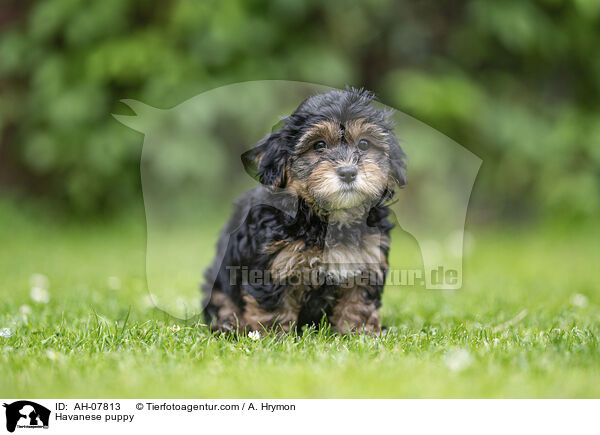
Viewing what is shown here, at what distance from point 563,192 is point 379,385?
759 centimetres

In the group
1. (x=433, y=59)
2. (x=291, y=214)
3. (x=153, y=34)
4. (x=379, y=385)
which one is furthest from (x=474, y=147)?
(x=379, y=385)

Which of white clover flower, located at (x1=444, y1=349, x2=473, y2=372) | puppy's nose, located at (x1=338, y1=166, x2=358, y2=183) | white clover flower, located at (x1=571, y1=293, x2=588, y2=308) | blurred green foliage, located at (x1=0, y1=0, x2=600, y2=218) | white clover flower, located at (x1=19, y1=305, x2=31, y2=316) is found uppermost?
blurred green foliage, located at (x1=0, y1=0, x2=600, y2=218)

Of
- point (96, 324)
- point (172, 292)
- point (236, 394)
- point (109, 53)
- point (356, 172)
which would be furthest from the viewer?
point (109, 53)

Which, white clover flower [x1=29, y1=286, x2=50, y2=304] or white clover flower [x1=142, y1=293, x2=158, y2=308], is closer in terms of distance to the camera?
white clover flower [x1=142, y1=293, x2=158, y2=308]

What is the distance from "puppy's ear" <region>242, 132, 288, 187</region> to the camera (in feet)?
11.6

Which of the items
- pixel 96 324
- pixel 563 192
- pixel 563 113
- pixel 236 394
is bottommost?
pixel 236 394

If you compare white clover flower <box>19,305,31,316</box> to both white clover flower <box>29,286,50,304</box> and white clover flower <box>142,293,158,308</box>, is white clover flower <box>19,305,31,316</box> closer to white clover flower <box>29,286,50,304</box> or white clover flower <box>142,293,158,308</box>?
white clover flower <box>29,286,50,304</box>

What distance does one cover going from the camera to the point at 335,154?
344 centimetres

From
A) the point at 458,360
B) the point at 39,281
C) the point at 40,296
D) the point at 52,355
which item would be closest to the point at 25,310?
the point at 40,296

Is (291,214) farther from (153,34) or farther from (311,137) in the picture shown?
(153,34)

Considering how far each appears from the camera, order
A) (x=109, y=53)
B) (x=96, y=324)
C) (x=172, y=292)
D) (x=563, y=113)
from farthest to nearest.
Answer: (x=563, y=113) → (x=109, y=53) → (x=172, y=292) → (x=96, y=324)

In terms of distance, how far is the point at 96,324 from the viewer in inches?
152

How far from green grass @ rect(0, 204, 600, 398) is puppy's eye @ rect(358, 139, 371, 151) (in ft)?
3.43
